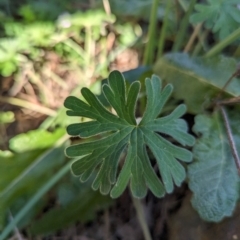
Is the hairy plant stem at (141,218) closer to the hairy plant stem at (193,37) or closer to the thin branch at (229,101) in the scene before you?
the thin branch at (229,101)

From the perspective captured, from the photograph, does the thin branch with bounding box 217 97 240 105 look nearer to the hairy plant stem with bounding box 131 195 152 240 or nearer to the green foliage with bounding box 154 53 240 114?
the green foliage with bounding box 154 53 240 114

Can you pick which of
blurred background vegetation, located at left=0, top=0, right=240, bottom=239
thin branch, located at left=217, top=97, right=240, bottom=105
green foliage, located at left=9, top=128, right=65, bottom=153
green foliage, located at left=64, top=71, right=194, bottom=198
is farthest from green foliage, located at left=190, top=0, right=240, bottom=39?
green foliage, located at left=9, top=128, right=65, bottom=153

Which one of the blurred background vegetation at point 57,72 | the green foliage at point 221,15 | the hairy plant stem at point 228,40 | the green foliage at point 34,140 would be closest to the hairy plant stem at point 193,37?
the blurred background vegetation at point 57,72

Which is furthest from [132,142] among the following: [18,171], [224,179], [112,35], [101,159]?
[112,35]

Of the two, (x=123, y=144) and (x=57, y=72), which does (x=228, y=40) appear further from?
(x=57, y=72)

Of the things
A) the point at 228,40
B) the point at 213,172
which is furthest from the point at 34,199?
the point at 228,40

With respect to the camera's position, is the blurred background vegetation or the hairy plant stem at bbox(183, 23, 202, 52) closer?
the blurred background vegetation

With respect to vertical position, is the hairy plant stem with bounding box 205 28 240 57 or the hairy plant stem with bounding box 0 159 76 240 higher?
the hairy plant stem with bounding box 205 28 240 57
